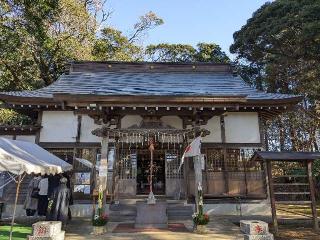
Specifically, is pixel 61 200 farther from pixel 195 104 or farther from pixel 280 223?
pixel 280 223

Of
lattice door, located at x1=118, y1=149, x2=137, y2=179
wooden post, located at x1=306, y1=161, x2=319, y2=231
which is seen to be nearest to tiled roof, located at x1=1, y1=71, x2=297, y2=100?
lattice door, located at x1=118, y1=149, x2=137, y2=179

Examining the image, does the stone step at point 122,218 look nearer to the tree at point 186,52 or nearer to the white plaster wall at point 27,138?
the white plaster wall at point 27,138

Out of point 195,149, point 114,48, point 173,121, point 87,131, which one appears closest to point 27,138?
point 87,131

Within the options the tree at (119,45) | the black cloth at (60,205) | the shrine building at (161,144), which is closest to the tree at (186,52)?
the tree at (119,45)

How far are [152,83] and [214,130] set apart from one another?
3780mm

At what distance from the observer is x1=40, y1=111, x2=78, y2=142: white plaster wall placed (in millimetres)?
12328

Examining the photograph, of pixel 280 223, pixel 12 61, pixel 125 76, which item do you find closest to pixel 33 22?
pixel 12 61

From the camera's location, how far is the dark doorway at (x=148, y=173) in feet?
43.0

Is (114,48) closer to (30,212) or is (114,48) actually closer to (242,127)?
(242,127)

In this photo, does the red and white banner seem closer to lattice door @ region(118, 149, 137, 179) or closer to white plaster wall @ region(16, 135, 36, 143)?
lattice door @ region(118, 149, 137, 179)

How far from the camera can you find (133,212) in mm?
10562

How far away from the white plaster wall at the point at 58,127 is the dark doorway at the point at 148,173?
10.2 feet

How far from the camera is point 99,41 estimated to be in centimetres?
2339

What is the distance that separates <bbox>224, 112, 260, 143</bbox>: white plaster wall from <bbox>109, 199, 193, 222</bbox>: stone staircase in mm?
3433
